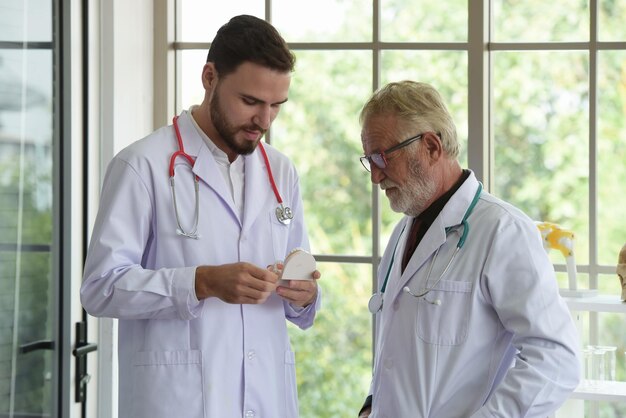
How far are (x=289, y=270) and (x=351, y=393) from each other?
166cm

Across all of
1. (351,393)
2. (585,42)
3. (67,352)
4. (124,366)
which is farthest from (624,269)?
(67,352)

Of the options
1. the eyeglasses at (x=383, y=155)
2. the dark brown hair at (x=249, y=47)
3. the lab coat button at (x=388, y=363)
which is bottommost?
the lab coat button at (x=388, y=363)

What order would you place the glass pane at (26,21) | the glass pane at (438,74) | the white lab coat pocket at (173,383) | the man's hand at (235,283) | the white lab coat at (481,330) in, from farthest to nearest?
the glass pane at (438,74)
the glass pane at (26,21)
the white lab coat pocket at (173,383)
the man's hand at (235,283)
the white lab coat at (481,330)

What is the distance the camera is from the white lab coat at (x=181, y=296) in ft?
6.81

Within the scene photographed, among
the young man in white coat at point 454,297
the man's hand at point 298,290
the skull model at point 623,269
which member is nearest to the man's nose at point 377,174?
the young man in white coat at point 454,297

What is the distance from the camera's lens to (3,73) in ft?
9.25

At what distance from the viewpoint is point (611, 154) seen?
132 inches

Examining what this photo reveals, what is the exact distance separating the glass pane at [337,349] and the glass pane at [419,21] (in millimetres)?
929

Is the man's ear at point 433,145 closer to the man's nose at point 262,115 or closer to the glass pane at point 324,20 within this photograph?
the man's nose at point 262,115

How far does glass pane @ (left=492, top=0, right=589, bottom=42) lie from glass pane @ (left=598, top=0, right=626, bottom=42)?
57mm

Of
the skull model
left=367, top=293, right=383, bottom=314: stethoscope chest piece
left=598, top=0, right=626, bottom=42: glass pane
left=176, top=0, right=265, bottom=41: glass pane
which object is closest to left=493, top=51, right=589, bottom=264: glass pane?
left=598, top=0, right=626, bottom=42: glass pane

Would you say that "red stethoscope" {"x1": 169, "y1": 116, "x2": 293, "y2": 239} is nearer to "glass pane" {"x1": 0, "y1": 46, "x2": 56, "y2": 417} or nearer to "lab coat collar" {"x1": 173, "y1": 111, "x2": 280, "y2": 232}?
"lab coat collar" {"x1": 173, "y1": 111, "x2": 280, "y2": 232}

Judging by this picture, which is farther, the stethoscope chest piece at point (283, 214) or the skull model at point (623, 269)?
the skull model at point (623, 269)

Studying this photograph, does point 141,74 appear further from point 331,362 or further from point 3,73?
point 331,362
